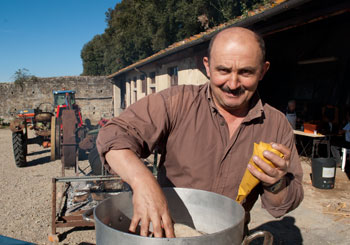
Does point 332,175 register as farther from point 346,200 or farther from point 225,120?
point 225,120

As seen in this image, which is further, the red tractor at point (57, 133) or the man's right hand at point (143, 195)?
the red tractor at point (57, 133)

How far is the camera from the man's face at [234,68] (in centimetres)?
124

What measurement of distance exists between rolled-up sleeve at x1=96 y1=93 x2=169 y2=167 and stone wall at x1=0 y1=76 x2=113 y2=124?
58.6 ft

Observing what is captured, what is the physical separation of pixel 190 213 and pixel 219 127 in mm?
453

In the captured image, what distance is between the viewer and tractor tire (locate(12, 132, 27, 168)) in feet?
23.4

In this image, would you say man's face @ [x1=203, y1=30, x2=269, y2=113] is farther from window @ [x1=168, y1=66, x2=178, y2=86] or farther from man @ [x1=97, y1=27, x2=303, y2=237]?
window @ [x1=168, y1=66, x2=178, y2=86]

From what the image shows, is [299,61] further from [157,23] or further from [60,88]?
[60,88]

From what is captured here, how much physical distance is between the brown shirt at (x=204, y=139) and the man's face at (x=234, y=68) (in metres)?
0.10

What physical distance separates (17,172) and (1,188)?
1336 mm

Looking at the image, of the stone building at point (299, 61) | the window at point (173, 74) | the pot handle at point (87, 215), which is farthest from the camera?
the window at point (173, 74)

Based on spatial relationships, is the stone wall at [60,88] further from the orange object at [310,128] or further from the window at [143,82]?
the orange object at [310,128]

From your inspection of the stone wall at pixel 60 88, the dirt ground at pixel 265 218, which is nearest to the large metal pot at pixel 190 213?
the dirt ground at pixel 265 218

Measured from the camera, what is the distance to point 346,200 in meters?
4.56

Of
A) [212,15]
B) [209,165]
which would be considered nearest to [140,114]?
[209,165]
